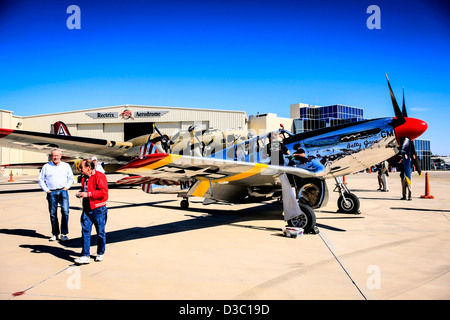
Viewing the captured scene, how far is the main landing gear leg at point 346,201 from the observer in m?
8.60

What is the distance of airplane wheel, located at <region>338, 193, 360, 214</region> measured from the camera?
8.59 meters

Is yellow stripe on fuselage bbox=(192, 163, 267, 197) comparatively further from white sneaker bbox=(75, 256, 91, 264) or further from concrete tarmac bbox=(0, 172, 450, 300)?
white sneaker bbox=(75, 256, 91, 264)

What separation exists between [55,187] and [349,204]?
7.55 m

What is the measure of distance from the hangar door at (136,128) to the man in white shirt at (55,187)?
105 feet

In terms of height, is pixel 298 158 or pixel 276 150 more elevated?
pixel 276 150

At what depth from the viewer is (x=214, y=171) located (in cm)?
559

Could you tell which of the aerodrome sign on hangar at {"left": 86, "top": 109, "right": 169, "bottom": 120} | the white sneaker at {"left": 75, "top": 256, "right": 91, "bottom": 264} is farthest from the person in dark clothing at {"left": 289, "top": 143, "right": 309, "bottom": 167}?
the aerodrome sign on hangar at {"left": 86, "top": 109, "right": 169, "bottom": 120}

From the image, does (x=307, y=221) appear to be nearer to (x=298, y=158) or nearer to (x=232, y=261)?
(x=298, y=158)

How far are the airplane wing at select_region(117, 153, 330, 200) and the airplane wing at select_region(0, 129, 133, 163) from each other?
6244 mm

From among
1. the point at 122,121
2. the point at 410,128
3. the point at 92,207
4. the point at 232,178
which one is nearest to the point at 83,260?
the point at 92,207

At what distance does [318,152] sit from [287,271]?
3811 millimetres

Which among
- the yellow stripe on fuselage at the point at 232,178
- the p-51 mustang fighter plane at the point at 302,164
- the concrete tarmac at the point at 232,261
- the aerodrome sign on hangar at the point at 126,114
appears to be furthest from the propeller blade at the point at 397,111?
the aerodrome sign on hangar at the point at 126,114

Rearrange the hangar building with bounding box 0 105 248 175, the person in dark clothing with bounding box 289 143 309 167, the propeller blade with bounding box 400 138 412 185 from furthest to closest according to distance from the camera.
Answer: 1. the hangar building with bounding box 0 105 248 175
2. the propeller blade with bounding box 400 138 412 185
3. the person in dark clothing with bounding box 289 143 309 167

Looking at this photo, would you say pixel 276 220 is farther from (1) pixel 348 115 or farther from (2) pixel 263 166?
(1) pixel 348 115
